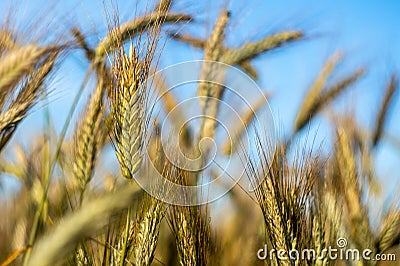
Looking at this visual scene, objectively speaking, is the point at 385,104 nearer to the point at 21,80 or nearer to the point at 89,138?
the point at 89,138

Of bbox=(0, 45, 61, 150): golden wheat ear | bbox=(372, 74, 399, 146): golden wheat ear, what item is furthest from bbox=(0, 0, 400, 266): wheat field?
bbox=(372, 74, 399, 146): golden wheat ear

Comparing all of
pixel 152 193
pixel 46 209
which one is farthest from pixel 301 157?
pixel 46 209

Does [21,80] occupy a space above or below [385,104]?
below

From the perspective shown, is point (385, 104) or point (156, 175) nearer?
point (156, 175)

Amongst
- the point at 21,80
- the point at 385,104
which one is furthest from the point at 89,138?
the point at 385,104

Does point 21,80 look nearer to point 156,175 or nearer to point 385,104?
point 156,175

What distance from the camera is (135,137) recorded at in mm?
1257

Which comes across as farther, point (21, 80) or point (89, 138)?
point (89, 138)

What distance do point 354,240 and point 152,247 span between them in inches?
34.1

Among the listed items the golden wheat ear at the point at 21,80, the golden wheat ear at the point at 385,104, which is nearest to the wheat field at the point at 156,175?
the golden wheat ear at the point at 21,80

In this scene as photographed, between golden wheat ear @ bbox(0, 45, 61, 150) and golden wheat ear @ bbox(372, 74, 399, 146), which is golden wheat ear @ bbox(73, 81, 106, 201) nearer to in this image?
golden wheat ear @ bbox(0, 45, 61, 150)

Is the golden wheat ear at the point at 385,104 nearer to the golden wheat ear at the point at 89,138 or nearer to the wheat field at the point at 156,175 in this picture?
the wheat field at the point at 156,175

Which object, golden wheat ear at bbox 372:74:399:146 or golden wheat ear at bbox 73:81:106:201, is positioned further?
golden wheat ear at bbox 372:74:399:146

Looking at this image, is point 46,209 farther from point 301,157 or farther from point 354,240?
point 354,240
